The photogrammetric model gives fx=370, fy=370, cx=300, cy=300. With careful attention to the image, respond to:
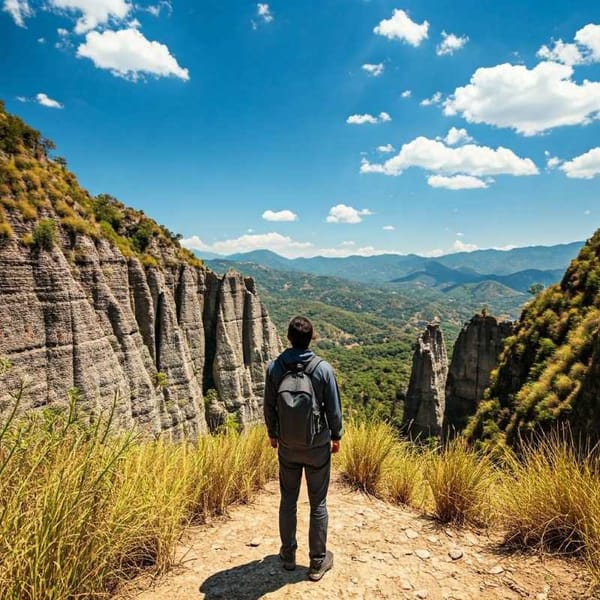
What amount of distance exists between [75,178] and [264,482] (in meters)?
21.3

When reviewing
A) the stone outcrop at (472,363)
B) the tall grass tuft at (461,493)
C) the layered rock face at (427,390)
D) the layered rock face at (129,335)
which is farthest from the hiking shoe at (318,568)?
the layered rock face at (427,390)

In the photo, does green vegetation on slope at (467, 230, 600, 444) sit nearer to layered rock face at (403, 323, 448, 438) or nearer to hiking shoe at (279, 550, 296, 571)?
hiking shoe at (279, 550, 296, 571)

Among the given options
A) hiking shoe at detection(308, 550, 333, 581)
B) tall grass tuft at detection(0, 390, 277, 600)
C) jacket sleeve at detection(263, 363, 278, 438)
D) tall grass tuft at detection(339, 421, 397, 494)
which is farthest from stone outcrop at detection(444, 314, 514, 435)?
tall grass tuft at detection(0, 390, 277, 600)

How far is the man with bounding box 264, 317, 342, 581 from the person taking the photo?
371 centimetres

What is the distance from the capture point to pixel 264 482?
20.4ft

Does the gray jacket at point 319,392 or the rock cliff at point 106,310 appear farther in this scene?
the rock cliff at point 106,310

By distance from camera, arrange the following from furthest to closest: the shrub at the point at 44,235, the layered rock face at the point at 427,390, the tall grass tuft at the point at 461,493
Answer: the layered rock face at the point at 427,390
the shrub at the point at 44,235
the tall grass tuft at the point at 461,493

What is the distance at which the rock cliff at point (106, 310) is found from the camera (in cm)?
1355

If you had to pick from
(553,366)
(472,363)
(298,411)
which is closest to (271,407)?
(298,411)

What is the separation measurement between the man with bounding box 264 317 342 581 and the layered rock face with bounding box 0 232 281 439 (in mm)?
2887

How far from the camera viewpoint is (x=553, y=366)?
10828 millimetres

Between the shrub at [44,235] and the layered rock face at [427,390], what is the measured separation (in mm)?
28430

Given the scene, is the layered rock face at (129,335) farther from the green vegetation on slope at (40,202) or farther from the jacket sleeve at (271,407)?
the jacket sleeve at (271,407)

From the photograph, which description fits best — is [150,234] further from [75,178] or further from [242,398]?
[242,398]
